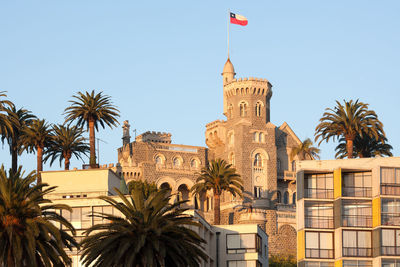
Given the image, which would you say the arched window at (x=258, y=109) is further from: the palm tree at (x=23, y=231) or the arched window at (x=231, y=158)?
the palm tree at (x=23, y=231)

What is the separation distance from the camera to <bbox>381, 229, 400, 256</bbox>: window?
3312 inches

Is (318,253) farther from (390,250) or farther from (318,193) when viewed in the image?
(390,250)

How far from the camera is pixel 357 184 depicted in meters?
87.5

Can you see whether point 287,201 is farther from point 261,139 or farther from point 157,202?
point 157,202

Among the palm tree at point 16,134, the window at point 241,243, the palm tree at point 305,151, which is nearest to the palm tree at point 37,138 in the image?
the palm tree at point 16,134

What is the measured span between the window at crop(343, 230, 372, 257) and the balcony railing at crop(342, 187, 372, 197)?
126 inches

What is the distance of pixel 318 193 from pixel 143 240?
66.2 ft

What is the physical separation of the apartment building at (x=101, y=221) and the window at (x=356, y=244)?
44.6ft

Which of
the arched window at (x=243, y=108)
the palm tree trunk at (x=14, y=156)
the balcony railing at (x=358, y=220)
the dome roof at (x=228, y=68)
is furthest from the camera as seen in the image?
the dome roof at (x=228, y=68)

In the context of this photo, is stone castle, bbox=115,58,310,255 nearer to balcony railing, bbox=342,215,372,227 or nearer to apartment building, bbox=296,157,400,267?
apartment building, bbox=296,157,400,267

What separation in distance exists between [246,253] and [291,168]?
60.7 metres

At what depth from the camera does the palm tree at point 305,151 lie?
526 feet

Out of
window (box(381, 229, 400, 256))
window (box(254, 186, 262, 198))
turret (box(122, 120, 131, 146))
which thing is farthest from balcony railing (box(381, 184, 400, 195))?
turret (box(122, 120, 131, 146))

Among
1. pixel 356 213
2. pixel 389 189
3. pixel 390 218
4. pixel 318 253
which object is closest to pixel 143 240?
pixel 318 253
